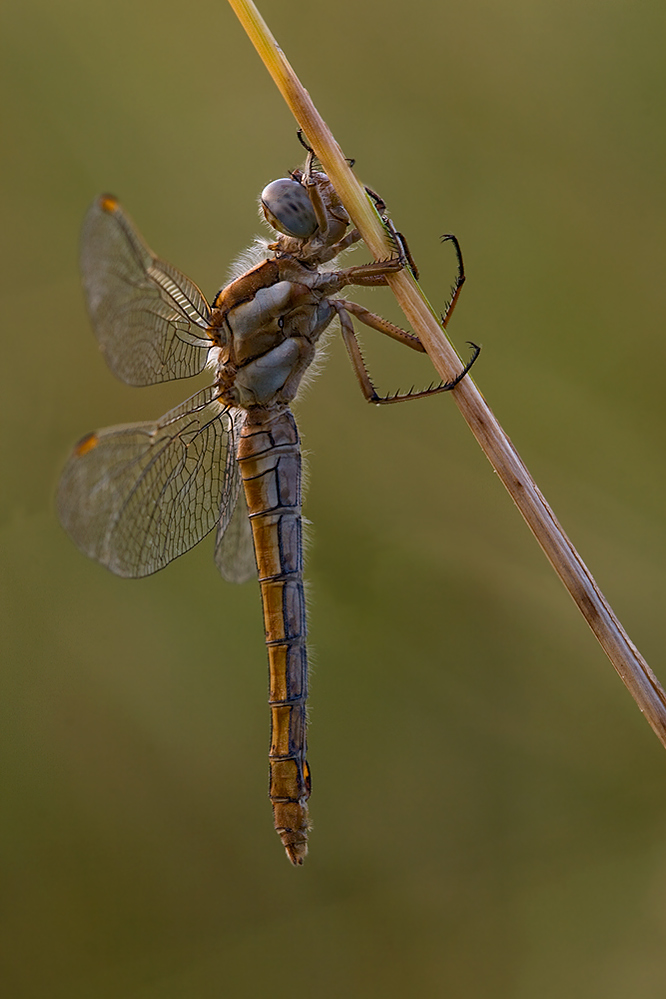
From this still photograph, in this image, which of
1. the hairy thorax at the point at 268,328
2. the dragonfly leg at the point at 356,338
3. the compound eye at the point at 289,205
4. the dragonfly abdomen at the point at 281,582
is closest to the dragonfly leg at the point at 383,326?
the dragonfly leg at the point at 356,338

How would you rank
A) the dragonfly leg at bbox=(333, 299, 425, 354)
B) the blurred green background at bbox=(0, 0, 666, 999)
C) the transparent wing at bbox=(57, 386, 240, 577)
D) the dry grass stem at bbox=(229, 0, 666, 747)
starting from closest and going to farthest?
the dry grass stem at bbox=(229, 0, 666, 747) → the dragonfly leg at bbox=(333, 299, 425, 354) → the transparent wing at bbox=(57, 386, 240, 577) → the blurred green background at bbox=(0, 0, 666, 999)

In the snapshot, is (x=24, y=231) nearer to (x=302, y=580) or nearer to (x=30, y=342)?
(x=30, y=342)

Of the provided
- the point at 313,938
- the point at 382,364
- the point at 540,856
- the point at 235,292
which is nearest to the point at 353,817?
the point at 313,938

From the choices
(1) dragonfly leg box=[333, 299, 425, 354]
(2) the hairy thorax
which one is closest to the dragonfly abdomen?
(2) the hairy thorax

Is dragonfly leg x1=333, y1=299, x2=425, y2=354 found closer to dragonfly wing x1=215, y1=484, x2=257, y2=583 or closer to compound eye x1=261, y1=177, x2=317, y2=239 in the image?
compound eye x1=261, y1=177, x2=317, y2=239

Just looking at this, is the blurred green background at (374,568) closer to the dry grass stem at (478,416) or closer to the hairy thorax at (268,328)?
the hairy thorax at (268,328)

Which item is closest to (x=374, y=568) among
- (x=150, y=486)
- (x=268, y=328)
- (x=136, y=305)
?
(x=150, y=486)
